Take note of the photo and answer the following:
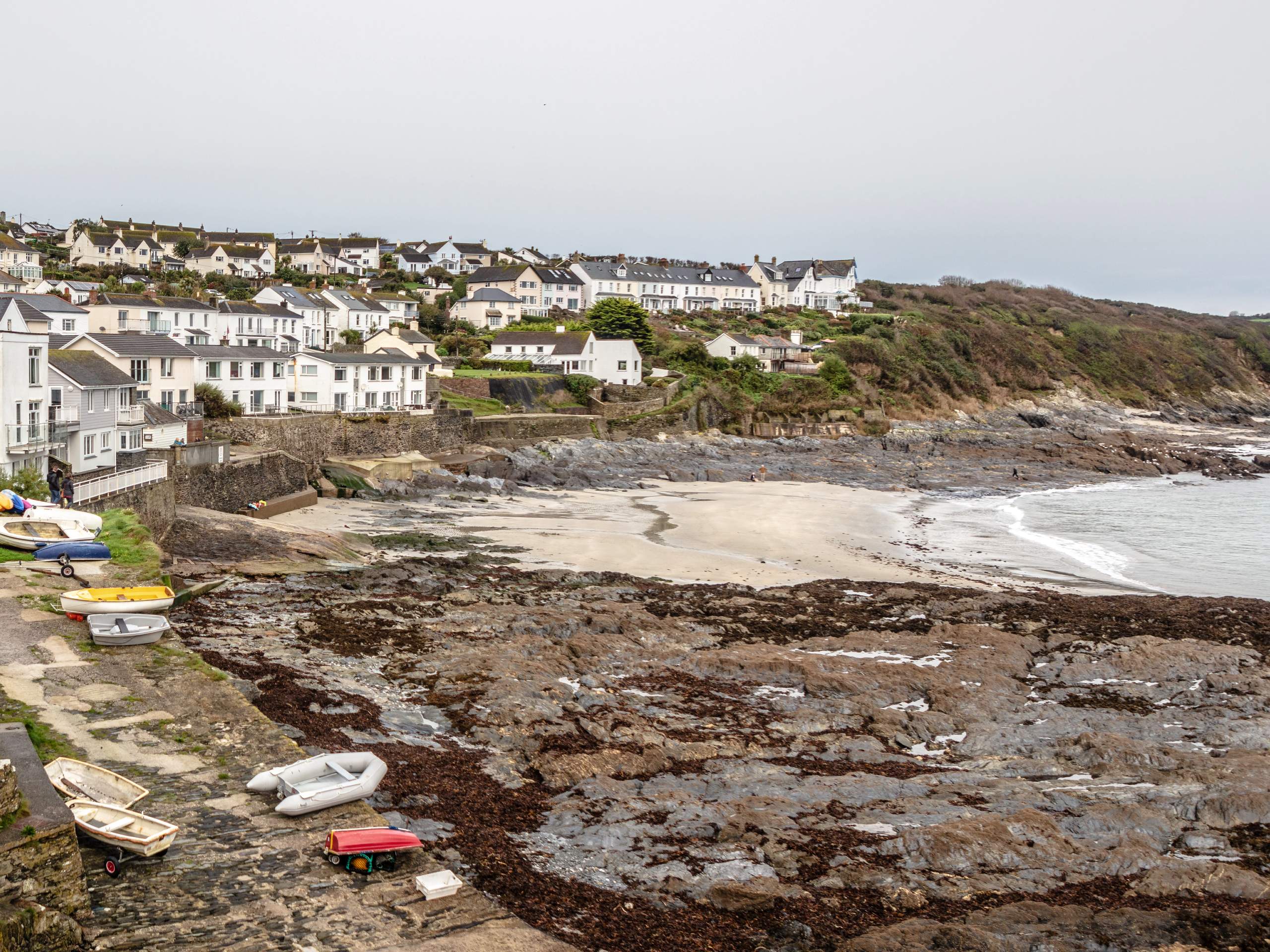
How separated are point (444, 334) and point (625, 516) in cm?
4128

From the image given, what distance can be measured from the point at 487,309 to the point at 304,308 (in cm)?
2398

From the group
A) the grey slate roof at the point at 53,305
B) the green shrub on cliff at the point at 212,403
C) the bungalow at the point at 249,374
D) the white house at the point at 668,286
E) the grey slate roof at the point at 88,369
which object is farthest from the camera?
the white house at the point at 668,286

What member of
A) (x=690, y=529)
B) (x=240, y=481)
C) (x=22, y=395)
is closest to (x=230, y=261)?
(x=240, y=481)

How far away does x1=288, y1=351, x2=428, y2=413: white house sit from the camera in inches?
1735

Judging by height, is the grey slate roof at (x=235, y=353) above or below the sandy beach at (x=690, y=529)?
above

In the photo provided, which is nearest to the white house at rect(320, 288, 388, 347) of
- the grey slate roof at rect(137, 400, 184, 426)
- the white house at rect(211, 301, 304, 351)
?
the white house at rect(211, 301, 304, 351)

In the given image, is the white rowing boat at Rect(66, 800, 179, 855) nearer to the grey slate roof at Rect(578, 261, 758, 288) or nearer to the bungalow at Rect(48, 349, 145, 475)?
the bungalow at Rect(48, 349, 145, 475)

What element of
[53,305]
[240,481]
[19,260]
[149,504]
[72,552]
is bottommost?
[240,481]

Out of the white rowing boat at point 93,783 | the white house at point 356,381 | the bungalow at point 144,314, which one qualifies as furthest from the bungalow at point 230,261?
the white rowing boat at point 93,783

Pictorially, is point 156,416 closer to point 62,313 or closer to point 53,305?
point 62,313

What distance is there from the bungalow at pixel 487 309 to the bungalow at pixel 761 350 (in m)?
16.3

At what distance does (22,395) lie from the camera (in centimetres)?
2466

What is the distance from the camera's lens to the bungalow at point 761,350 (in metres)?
78.1

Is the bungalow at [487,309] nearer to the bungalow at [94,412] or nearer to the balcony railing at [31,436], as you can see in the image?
the bungalow at [94,412]
